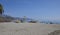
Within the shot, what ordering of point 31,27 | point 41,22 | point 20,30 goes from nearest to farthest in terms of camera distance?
point 20,30, point 31,27, point 41,22

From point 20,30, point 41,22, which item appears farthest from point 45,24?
point 20,30

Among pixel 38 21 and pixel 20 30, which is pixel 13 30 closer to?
pixel 20 30

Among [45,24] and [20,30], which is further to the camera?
[45,24]

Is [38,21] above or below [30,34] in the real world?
above

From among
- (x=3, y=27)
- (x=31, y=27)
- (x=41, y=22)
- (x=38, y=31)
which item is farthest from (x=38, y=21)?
(x=3, y=27)

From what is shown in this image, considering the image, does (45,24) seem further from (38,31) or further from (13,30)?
(13,30)

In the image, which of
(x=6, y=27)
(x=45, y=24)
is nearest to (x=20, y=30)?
(x=6, y=27)

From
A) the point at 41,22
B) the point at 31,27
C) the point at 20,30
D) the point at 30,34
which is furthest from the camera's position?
the point at 41,22

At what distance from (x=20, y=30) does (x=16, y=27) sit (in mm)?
399

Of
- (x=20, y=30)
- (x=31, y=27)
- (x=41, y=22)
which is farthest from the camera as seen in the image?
(x=41, y=22)

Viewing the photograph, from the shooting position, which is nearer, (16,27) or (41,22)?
(16,27)

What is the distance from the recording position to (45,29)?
4.96 metres

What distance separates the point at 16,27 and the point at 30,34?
0.95 meters

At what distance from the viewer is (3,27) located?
5.23 meters
